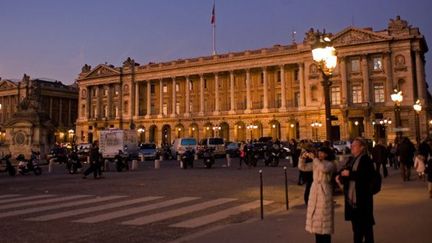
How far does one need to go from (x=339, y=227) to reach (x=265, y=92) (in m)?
71.3

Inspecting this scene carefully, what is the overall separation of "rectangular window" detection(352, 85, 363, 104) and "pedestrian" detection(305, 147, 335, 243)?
6722 centimetres

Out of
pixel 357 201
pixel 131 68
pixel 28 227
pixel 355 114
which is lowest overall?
pixel 28 227

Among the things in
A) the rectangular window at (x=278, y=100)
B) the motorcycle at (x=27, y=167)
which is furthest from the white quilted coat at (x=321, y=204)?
the rectangular window at (x=278, y=100)

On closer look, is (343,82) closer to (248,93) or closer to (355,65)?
(355,65)

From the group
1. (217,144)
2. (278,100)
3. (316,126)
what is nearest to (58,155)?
(217,144)

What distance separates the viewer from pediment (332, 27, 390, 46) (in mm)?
68688

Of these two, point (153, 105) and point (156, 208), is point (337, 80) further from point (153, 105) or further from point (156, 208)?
point (156, 208)

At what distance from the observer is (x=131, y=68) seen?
309 ft

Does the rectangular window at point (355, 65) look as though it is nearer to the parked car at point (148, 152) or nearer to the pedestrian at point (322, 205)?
the parked car at point (148, 152)

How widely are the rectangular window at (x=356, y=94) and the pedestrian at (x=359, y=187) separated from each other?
66.9 meters

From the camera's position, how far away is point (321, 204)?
6293mm

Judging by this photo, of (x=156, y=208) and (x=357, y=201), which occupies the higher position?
(x=357, y=201)

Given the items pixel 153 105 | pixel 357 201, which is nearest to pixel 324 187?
pixel 357 201

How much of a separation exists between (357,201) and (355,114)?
6493cm
